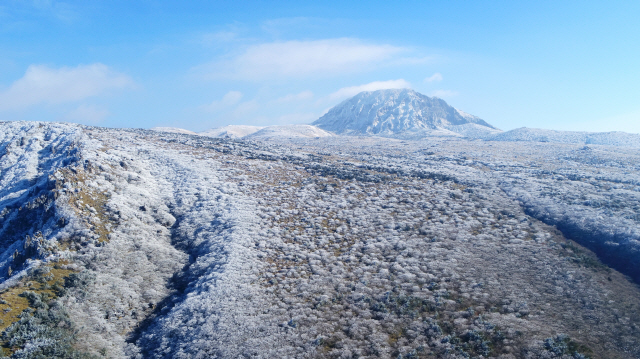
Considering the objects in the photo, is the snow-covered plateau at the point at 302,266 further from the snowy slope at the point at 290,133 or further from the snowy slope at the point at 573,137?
the snowy slope at the point at 290,133

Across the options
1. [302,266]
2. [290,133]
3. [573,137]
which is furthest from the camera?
[290,133]

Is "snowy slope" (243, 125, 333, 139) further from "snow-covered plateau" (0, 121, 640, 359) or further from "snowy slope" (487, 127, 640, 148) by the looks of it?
"snow-covered plateau" (0, 121, 640, 359)

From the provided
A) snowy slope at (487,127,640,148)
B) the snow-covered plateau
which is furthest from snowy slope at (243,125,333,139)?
the snow-covered plateau

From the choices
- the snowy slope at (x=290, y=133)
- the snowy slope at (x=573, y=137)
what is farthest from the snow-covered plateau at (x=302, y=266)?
the snowy slope at (x=290, y=133)

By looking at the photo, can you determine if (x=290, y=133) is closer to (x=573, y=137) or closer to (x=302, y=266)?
(x=573, y=137)

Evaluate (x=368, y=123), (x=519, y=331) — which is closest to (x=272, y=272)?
(x=519, y=331)

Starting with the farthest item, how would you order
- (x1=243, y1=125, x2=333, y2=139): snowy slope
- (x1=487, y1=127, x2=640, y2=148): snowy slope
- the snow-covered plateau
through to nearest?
1. (x1=243, y1=125, x2=333, y2=139): snowy slope
2. (x1=487, y1=127, x2=640, y2=148): snowy slope
3. the snow-covered plateau

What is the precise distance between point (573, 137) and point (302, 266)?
14406 cm

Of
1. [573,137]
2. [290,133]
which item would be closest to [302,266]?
[290,133]

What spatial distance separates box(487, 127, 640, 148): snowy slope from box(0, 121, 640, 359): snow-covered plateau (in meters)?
89.5

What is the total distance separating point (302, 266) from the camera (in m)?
25.6

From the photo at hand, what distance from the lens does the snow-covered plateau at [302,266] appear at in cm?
1772

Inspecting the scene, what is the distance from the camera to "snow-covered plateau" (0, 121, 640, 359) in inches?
698

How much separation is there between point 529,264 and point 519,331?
9.17m
